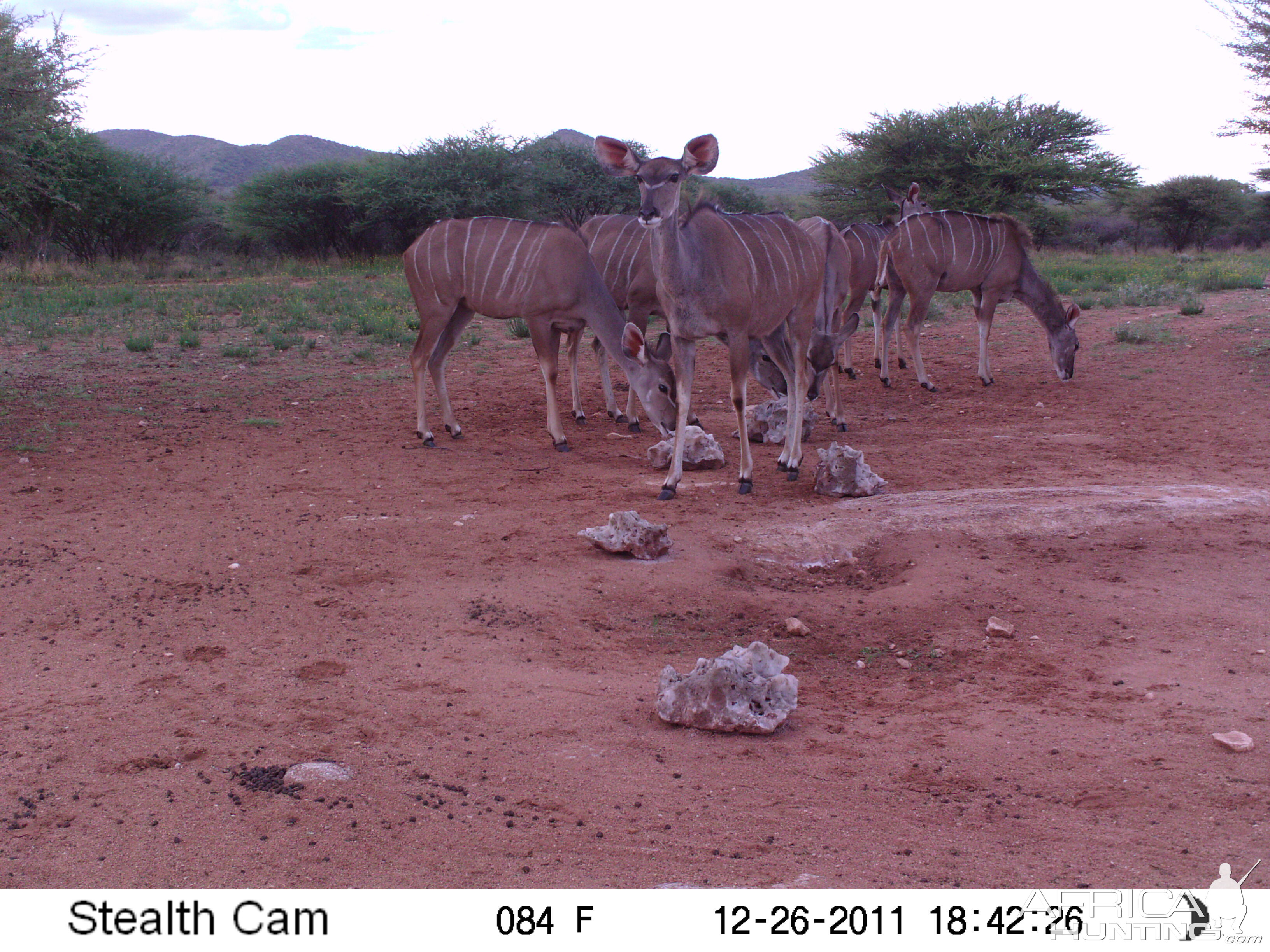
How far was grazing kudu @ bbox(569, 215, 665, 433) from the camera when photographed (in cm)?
986

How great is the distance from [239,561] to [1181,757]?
15.4 ft

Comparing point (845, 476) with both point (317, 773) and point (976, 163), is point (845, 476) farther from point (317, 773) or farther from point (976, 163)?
point (976, 163)

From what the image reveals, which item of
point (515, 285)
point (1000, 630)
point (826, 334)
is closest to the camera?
point (1000, 630)

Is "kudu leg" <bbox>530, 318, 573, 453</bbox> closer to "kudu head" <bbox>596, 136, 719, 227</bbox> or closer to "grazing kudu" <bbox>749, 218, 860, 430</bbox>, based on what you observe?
"grazing kudu" <bbox>749, 218, 860, 430</bbox>

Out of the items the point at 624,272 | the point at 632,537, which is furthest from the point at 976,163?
the point at 632,537

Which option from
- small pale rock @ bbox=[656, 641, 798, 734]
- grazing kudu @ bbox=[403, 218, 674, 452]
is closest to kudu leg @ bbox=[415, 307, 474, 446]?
grazing kudu @ bbox=[403, 218, 674, 452]

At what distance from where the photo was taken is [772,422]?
372 inches

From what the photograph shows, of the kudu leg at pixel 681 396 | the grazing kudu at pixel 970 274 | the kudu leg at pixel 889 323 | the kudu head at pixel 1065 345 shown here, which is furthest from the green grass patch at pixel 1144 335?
the kudu leg at pixel 681 396

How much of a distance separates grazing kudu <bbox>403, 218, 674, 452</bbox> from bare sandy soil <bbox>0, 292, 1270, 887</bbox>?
0.88 m

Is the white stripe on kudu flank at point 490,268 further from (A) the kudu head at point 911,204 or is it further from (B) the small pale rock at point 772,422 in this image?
(A) the kudu head at point 911,204

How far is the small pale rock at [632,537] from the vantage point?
587 centimetres

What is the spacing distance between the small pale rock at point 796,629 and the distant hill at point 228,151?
82665 mm

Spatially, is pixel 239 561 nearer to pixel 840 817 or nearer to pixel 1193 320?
pixel 840 817

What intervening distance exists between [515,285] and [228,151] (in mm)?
93190
